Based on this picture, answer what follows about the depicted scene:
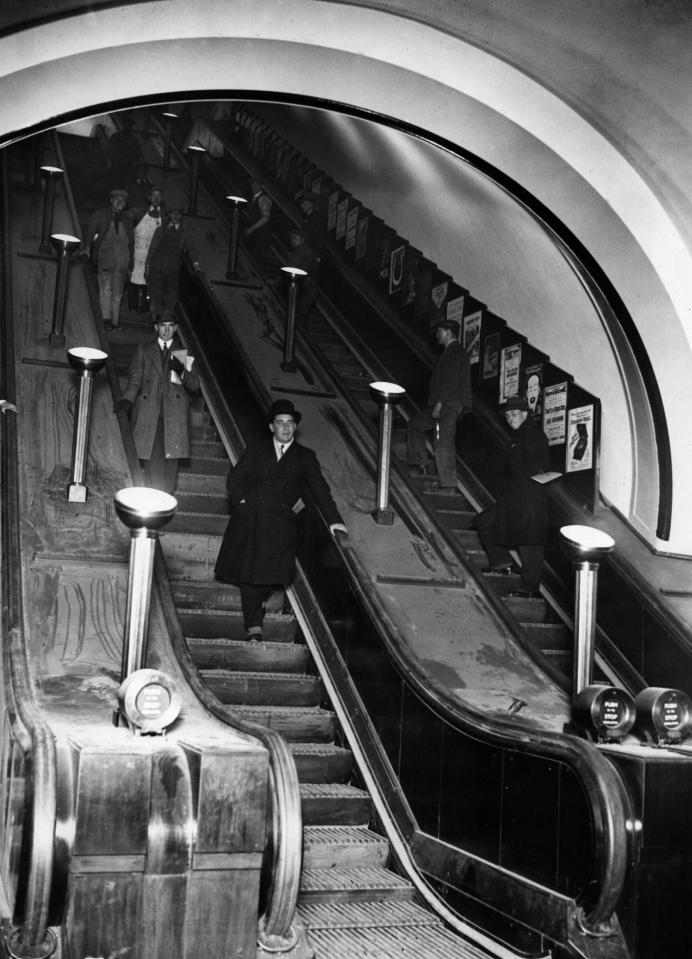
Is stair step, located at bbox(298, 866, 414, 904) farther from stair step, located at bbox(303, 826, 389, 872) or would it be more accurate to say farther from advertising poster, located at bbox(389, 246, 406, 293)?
advertising poster, located at bbox(389, 246, 406, 293)

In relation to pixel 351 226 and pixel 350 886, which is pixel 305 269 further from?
pixel 350 886

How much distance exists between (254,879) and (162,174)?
11865mm

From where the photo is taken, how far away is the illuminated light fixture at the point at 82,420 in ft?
19.0

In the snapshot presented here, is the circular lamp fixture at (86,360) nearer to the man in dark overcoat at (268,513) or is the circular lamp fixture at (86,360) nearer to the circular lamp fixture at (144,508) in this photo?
the man in dark overcoat at (268,513)

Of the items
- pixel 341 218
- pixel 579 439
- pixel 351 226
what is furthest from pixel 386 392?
pixel 341 218

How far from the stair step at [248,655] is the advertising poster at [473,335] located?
3628 millimetres

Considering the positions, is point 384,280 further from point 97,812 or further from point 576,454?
point 97,812

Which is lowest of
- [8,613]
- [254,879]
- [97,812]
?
[254,879]

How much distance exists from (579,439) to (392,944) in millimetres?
3983

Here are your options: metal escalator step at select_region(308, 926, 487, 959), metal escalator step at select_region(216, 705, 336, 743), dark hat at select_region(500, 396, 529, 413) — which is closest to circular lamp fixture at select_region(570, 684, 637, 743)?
metal escalator step at select_region(308, 926, 487, 959)

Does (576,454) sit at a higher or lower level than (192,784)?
higher

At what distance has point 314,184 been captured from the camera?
12477mm

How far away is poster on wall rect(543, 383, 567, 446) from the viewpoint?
23.8 feet

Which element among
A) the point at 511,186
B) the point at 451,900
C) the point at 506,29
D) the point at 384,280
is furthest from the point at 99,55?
Result: the point at 384,280
